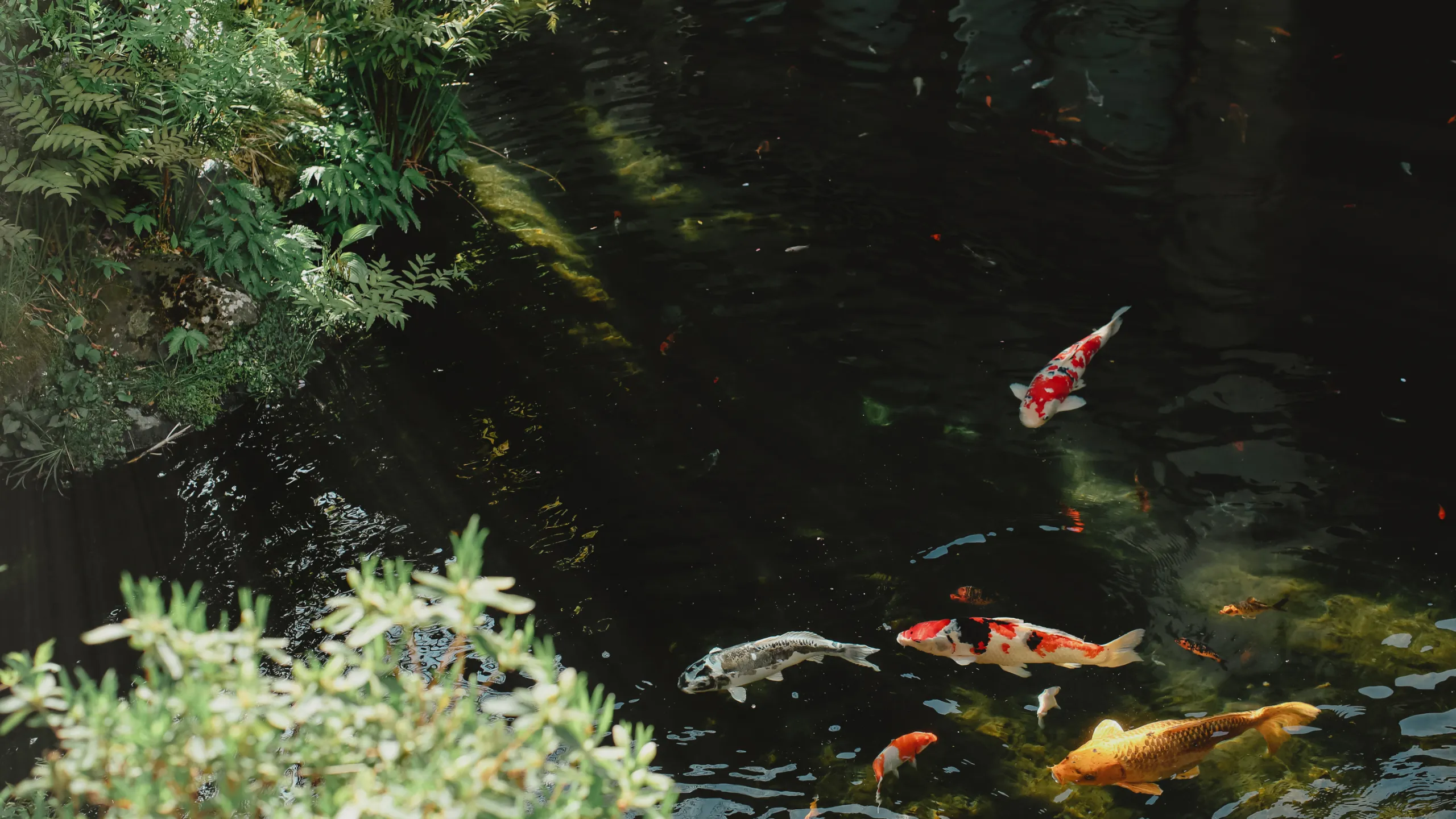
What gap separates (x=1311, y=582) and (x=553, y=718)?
4.40 metres

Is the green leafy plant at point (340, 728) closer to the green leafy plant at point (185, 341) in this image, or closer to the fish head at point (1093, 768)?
the fish head at point (1093, 768)

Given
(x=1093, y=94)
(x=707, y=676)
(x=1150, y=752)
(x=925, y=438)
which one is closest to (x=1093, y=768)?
(x=1150, y=752)

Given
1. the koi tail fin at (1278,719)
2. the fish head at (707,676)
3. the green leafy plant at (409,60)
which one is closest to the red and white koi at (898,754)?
the fish head at (707,676)

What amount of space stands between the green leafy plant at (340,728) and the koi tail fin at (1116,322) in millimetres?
5230

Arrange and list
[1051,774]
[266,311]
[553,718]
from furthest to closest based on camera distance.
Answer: [266,311] → [1051,774] → [553,718]

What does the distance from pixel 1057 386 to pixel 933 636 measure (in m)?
2.05

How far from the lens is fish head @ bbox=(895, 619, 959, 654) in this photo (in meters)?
4.35

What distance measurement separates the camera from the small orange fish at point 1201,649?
440 cm

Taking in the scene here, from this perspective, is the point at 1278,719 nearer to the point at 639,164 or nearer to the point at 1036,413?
the point at 1036,413

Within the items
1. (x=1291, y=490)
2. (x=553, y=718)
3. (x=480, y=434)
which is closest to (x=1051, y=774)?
(x=1291, y=490)

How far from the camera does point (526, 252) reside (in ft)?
25.1

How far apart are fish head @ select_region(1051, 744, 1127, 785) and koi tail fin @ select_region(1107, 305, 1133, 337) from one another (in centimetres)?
326

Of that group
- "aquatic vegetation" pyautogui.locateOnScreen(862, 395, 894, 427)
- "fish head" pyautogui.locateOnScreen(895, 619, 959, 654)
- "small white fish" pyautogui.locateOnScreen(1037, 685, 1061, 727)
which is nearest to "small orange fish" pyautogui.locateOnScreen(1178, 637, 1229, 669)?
"small white fish" pyautogui.locateOnScreen(1037, 685, 1061, 727)

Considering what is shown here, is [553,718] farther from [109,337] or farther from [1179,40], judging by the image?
[1179,40]
